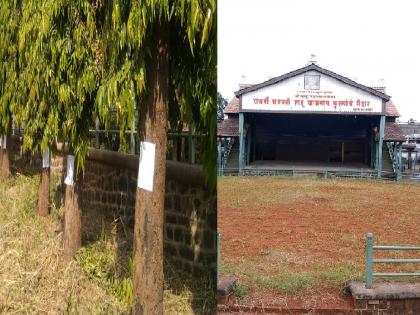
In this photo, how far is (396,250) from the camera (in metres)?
1.02

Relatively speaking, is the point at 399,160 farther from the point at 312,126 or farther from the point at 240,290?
the point at 240,290

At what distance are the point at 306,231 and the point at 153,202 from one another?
121cm

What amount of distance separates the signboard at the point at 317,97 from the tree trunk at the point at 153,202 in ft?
3.59

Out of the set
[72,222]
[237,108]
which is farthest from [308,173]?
[72,222]

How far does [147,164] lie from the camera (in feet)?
6.97

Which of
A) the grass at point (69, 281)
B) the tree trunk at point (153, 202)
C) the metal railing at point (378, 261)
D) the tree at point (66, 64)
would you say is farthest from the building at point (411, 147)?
the grass at point (69, 281)

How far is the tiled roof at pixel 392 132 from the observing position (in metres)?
1.01

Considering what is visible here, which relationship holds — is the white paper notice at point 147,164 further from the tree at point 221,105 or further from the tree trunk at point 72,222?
the tree trunk at point 72,222

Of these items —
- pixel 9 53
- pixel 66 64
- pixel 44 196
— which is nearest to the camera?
pixel 66 64

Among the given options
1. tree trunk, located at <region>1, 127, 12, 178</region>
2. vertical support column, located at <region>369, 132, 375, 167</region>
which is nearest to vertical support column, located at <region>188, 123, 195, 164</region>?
vertical support column, located at <region>369, 132, 375, 167</region>

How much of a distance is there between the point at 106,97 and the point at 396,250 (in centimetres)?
149

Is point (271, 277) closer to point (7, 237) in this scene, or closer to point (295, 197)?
point (295, 197)

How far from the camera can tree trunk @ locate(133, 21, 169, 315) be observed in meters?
2.11

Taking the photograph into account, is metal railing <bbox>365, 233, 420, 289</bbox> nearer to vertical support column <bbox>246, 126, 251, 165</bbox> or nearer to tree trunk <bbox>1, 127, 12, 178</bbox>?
vertical support column <bbox>246, 126, 251, 165</bbox>
